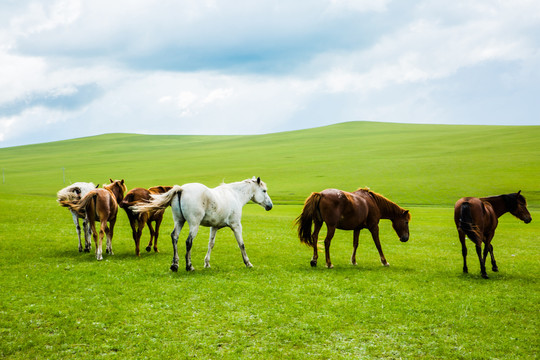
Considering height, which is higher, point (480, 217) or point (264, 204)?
point (264, 204)

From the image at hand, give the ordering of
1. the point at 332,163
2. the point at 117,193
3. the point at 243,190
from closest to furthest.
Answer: the point at 243,190, the point at 117,193, the point at 332,163

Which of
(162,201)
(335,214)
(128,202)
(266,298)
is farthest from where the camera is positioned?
(128,202)

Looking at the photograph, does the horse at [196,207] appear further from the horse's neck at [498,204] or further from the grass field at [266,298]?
the horse's neck at [498,204]

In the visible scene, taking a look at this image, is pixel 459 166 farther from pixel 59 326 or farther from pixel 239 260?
pixel 59 326

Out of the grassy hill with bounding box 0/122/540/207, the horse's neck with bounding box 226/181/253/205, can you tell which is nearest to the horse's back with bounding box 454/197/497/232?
the horse's neck with bounding box 226/181/253/205

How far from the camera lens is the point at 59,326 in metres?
6.65

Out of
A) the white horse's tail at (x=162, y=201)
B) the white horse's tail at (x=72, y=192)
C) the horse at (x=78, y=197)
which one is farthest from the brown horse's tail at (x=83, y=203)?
the white horse's tail at (x=162, y=201)

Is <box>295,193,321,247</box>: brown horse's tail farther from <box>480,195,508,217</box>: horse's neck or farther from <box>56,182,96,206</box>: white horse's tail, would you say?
<box>56,182,96,206</box>: white horse's tail

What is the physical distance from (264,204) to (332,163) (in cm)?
5761

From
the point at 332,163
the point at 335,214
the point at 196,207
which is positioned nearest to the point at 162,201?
the point at 196,207

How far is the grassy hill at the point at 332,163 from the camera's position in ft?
156

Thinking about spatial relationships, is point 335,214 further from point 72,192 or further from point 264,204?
point 72,192

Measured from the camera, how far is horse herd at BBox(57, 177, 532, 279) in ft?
33.4

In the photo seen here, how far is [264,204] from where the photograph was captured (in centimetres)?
1237
